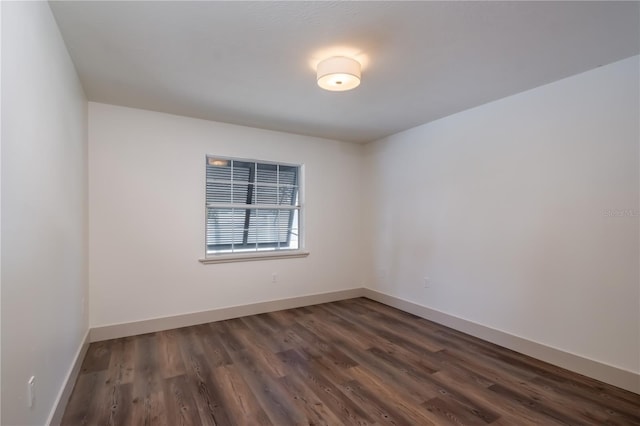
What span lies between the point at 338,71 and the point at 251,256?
2.59m

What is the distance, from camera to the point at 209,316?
12.1 feet

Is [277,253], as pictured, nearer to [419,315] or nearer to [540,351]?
[419,315]

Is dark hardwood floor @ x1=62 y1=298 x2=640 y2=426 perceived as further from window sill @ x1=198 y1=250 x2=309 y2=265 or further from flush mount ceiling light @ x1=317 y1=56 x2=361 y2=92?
flush mount ceiling light @ x1=317 y1=56 x2=361 y2=92

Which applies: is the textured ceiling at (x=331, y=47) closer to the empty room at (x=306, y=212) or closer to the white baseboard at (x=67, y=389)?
the empty room at (x=306, y=212)

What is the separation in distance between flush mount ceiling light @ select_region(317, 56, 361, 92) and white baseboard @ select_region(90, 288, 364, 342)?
2.88 m

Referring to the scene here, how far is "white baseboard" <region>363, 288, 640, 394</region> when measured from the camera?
227cm

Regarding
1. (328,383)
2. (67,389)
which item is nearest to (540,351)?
(328,383)

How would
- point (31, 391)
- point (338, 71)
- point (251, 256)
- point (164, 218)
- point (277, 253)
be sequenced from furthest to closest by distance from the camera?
point (277, 253) < point (251, 256) < point (164, 218) < point (338, 71) < point (31, 391)

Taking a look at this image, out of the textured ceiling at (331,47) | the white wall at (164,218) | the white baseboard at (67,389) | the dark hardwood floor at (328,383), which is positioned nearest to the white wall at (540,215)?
the textured ceiling at (331,47)

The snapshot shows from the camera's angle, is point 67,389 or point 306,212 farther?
point 306,212

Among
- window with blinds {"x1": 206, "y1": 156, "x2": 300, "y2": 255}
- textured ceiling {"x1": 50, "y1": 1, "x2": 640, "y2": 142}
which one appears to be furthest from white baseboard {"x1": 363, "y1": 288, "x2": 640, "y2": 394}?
textured ceiling {"x1": 50, "y1": 1, "x2": 640, "y2": 142}

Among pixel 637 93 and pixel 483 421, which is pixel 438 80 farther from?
pixel 483 421

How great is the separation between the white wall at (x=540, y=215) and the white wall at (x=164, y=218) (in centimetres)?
169

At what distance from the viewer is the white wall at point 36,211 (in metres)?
1.20
